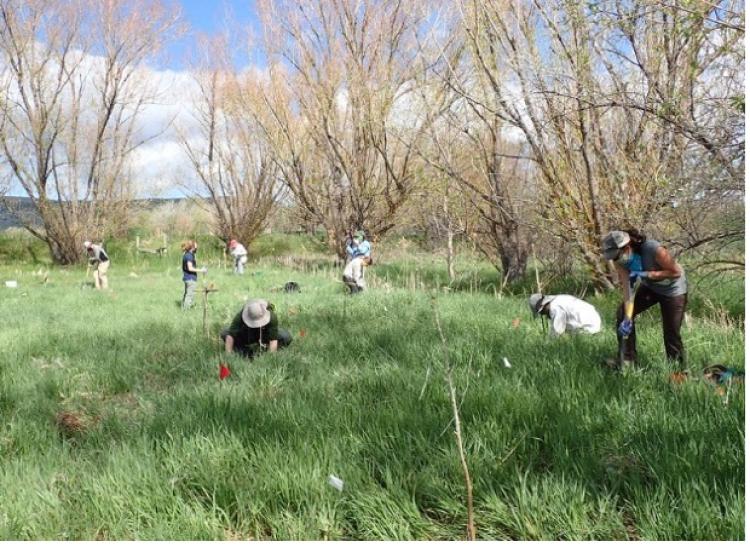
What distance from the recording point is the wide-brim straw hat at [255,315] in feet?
16.6

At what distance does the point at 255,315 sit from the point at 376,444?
2.61 meters

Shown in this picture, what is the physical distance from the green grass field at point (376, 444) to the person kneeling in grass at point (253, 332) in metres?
0.34

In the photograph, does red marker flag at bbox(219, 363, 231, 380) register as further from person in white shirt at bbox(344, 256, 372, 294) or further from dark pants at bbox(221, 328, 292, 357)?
person in white shirt at bbox(344, 256, 372, 294)

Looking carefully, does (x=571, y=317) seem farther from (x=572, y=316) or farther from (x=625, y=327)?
(x=625, y=327)

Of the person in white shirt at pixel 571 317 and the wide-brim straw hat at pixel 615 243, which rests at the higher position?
the wide-brim straw hat at pixel 615 243

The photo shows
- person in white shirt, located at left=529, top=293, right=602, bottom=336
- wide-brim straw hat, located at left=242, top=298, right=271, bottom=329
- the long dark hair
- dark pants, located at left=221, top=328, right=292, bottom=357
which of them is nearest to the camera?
the long dark hair

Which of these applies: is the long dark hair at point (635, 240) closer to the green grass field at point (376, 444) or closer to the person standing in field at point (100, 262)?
the green grass field at point (376, 444)

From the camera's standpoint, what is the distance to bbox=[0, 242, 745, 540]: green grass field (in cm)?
222

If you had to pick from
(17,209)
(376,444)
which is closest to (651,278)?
(376,444)

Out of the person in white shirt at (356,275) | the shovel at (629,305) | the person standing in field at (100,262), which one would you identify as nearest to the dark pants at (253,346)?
the shovel at (629,305)

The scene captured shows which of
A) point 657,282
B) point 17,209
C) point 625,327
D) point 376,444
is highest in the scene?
point 17,209

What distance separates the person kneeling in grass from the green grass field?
343 mm

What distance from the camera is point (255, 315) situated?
5066mm

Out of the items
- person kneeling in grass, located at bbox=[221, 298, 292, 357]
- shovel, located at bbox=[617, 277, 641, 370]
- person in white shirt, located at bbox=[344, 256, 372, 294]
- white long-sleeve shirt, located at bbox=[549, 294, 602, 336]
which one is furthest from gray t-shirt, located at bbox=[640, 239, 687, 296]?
person in white shirt, located at bbox=[344, 256, 372, 294]
